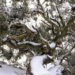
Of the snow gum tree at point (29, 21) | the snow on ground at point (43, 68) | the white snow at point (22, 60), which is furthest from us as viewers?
the white snow at point (22, 60)

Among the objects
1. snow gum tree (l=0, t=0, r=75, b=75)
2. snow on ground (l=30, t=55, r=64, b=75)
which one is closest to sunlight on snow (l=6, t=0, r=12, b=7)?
snow gum tree (l=0, t=0, r=75, b=75)

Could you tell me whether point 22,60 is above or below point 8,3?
below

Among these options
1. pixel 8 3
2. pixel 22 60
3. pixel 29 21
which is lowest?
pixel 22 60

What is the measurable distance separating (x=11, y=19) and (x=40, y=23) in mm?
1147

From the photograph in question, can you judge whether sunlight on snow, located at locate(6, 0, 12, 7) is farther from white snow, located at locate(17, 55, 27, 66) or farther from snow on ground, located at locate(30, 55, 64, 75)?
snow on ground, located at locate(30, 55, 64, 75)

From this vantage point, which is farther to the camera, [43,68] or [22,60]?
[22,60]

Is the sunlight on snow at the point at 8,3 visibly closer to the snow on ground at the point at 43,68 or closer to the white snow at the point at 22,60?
the white snow at the point at 22,60

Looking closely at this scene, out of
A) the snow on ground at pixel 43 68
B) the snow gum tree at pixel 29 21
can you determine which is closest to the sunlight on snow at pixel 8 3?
the snow gum tree at pixel 29 21

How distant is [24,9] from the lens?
6254 millimetres

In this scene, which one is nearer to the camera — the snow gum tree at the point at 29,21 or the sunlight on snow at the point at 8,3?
the snow gum tree at the point at 29,21

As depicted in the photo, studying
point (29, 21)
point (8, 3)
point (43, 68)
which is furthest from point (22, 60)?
point (43, 68)

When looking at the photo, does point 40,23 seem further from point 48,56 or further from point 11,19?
point 48,56

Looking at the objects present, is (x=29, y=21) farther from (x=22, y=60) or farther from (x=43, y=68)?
(x=43, y=68)

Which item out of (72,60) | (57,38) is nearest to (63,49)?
(72,60)
